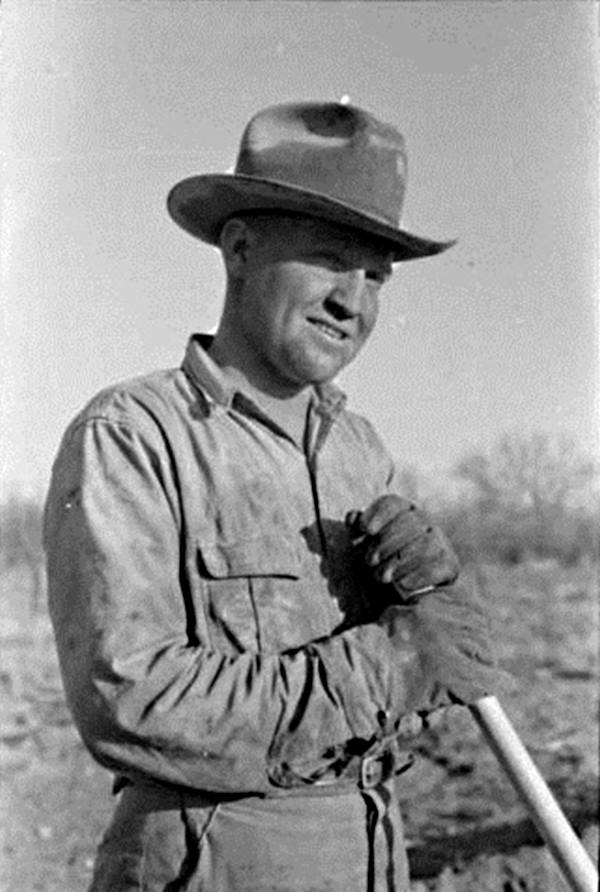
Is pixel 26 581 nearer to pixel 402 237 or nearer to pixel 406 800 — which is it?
pixel 406 800

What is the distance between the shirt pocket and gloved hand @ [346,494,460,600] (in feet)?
0.37

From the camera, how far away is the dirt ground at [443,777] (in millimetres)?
5246

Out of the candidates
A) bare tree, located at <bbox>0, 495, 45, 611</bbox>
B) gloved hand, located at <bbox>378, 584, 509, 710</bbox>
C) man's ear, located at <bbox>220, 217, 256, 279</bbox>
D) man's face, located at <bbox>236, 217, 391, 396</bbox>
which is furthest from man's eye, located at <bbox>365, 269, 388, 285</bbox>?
bare tree, located at <bbox>0, 495, 45, 611</bbox>

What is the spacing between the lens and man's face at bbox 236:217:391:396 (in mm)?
1963

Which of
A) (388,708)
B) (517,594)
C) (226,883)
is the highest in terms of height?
(388,708)

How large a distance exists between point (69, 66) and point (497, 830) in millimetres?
3966

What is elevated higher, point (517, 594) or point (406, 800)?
point (406, 800)

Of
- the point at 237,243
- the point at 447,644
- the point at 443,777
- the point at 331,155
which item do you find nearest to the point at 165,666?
the point at 447,644

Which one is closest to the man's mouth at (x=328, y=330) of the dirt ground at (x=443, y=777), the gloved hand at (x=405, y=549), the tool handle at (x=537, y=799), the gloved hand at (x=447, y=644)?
the gloved hand at (x=405, y=549)

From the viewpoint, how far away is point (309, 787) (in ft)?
6.26

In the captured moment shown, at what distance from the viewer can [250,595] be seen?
1.91 meters

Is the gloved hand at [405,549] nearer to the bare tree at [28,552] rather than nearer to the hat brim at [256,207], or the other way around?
the hat brim at [256,207]

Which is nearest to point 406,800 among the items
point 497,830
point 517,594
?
point 497,830

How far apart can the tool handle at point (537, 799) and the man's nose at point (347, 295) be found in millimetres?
548
